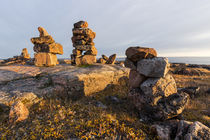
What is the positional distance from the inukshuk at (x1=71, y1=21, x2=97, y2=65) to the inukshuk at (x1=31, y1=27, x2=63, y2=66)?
2366 mm

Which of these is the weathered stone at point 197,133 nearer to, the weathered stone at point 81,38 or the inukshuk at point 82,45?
the inukshuk at point 82,45

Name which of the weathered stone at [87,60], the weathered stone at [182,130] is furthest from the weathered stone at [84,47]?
the weathered stone at [182,130]

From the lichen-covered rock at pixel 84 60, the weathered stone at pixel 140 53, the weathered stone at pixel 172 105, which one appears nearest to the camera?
the weathered stone at pixel 172 105

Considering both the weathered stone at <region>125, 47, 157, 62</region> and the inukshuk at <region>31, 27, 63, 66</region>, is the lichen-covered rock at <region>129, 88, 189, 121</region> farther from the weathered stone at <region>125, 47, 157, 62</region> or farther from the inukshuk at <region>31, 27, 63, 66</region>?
the inukshuk at <region>31, 27, 63, 66</region>

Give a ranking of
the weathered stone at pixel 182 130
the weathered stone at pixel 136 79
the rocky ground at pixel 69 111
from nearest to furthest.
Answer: the weathered stone at pixel 182 130 < the rocky ground at pixel 69 111 < the weathered stone at pixel 136 79

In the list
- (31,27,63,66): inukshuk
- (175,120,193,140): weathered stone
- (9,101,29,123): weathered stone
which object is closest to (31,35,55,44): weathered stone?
(31,27,63,66): inukshuk

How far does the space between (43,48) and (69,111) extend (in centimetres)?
816

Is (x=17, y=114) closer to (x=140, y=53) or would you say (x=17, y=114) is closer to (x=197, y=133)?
(x=140, y=53)

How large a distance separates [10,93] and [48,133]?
385cm

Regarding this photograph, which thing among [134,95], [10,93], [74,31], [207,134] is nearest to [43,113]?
[10,93]

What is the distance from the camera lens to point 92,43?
39.0 ft

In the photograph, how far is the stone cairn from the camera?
4109 mm

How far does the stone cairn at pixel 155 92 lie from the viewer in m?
4.11

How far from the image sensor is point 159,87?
14.1 feet
